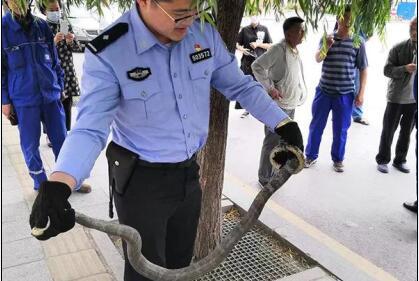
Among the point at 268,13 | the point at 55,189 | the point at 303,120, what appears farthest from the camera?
the point at 303,120

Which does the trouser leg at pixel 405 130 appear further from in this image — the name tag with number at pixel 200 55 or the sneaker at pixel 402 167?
the name tag with number at pixel 200 55

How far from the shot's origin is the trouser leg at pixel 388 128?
487 centimetres

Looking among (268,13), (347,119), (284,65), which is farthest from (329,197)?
(268,13)

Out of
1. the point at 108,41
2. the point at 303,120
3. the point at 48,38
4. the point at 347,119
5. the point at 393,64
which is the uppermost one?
the point at 108,41

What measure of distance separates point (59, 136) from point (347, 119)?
3.19 m

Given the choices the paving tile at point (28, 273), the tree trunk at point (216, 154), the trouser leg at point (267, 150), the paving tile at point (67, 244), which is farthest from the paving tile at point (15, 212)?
the trouser leg at point (267, 150)

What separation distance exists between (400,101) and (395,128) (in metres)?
0.34

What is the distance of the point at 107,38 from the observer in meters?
1.72

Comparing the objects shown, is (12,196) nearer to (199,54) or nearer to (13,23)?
(13,23)

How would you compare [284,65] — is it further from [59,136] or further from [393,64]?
[59,136]

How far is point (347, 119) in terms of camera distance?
4.95m

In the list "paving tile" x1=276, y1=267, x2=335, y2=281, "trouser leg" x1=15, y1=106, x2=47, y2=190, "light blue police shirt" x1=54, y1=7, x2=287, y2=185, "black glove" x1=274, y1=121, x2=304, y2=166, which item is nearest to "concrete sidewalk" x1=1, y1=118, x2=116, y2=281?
"trouser leg" x1=15, y1=106, x2=47, y2=190

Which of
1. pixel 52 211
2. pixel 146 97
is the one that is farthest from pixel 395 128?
pixel 52 211

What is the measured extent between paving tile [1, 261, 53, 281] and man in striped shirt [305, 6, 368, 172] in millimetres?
3345
